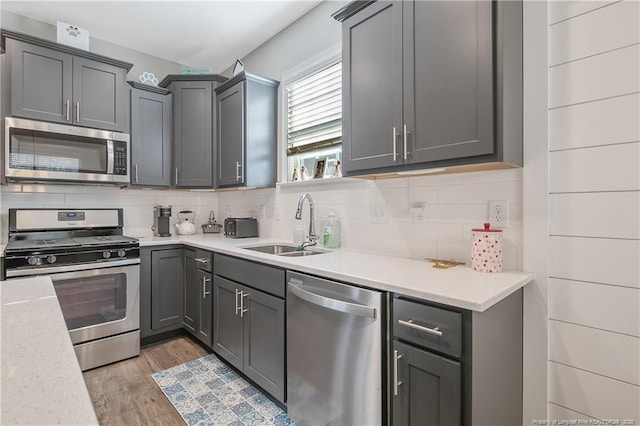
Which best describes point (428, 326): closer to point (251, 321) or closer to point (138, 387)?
point (251, 321)

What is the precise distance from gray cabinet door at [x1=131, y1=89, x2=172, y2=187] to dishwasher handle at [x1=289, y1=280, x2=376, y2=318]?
6.82 ft

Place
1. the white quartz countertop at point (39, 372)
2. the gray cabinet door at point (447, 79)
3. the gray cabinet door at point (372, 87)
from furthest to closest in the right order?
the gray cabinet door at point (372, 87) < the gray cabinet door at point (447, 79) < the white quartz countertop at point (39, 372)

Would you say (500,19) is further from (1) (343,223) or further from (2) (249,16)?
(2) (249,16)

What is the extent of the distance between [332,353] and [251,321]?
0.72 meters

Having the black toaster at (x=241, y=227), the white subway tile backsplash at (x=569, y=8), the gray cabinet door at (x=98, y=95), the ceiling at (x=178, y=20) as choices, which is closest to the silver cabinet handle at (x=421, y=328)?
the white subway tile backsplash at (x=569, y=8)

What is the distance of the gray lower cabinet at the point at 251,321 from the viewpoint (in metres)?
1.79

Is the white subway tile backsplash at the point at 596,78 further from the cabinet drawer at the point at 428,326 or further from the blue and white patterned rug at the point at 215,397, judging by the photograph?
the blue and white patterned rug at the point at 215,397

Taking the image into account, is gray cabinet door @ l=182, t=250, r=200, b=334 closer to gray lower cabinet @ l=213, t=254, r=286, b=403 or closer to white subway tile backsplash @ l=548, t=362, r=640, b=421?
gray lower cabinet @ l=213, t=254, r=286, b=403

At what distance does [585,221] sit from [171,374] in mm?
2584

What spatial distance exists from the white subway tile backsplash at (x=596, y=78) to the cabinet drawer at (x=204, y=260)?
7.51ft

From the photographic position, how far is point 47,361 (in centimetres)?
57

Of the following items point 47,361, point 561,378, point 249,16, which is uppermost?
point 249,16

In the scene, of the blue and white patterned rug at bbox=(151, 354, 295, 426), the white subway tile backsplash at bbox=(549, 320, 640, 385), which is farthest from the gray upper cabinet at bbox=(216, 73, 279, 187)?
the white subway tile backsplash at bbox=(549, 320, 640, 385)

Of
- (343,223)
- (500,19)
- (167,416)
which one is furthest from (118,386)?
(500,19)
